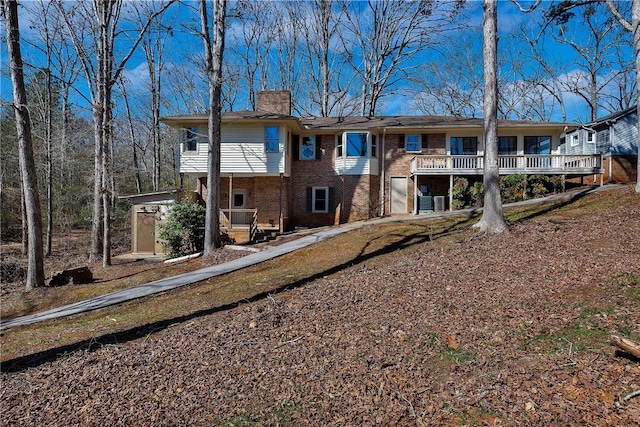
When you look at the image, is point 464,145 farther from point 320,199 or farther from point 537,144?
point 320,199

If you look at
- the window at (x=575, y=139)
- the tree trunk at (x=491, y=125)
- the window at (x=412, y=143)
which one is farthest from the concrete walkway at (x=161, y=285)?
the window at (x=575, y=139)

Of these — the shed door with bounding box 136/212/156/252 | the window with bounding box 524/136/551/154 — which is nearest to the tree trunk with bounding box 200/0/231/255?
the shed door with bounding box 136/212/156/252

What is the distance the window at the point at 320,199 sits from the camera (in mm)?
20859

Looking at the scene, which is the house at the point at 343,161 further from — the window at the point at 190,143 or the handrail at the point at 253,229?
the handrail at the point at 253,229

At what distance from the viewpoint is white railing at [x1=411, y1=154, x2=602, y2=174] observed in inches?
711

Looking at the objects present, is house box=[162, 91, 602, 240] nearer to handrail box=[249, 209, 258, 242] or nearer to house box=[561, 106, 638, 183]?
handrail box=[249, 209, 258, 242]

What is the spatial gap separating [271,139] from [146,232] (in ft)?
25.8

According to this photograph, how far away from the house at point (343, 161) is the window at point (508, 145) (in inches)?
1.9

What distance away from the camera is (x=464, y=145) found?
20.7 m

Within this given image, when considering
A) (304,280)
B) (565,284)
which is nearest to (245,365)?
(304,280)

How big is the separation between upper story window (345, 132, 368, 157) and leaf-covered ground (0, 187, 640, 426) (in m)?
13.8

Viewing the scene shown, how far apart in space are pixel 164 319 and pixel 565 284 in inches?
268

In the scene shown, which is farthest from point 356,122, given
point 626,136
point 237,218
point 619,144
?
point 626,136

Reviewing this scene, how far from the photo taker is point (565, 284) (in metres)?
5.82
